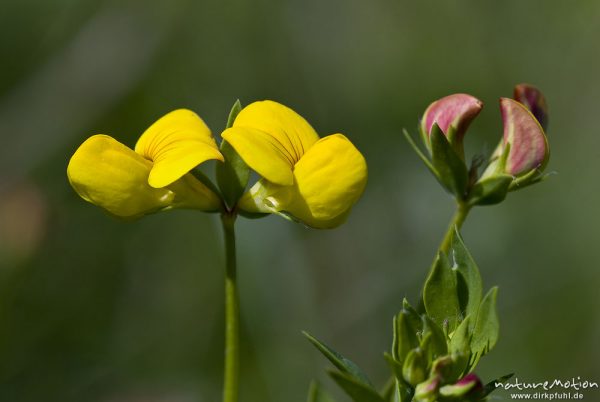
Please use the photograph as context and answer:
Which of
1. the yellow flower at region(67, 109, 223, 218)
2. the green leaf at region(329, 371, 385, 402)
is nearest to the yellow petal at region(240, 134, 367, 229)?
the yellow flower at region(67, 109, 223, 218)

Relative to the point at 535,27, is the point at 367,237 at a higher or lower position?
lower

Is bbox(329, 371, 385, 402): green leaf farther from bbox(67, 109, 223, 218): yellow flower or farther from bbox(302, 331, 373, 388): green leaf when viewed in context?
bbox(67, 109, 223, 218): yellow flower

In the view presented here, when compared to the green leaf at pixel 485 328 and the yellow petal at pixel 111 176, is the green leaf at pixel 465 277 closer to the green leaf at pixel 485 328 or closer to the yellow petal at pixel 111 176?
the green leaf at pixel 485 328

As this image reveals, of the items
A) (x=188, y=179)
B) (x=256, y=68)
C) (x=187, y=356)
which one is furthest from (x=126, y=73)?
(x=188, y=179)

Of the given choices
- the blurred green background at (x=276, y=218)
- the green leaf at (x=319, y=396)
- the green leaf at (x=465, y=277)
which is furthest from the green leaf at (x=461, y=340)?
the blurred green background at (x=276, y=218)

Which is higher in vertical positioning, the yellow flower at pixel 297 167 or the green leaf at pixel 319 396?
the yellow flower at pixel 297 167

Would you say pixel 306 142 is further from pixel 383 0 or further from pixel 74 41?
pixel 383 0
